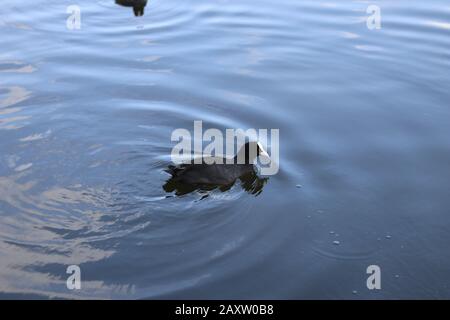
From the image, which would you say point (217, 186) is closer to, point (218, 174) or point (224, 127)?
point (218, 174)

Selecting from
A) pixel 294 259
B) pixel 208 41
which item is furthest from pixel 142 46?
pixel 294 259

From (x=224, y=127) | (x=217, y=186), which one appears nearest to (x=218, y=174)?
(x=217, y=186)

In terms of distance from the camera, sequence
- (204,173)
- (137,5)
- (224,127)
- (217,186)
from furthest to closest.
A: 1. (137,5)
2. (224,127)
3. (217,186)
4. (204,173)

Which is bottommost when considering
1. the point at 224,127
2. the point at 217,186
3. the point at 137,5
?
the point at 217,186

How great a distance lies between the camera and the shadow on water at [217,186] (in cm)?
826

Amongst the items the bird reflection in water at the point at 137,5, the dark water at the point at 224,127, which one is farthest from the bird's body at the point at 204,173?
the bird reflection in water at the point at 137,5

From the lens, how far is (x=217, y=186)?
8555 mm

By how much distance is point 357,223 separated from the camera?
773 cm

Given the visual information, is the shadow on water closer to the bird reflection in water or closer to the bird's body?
the bird's body

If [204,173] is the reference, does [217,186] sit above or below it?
below

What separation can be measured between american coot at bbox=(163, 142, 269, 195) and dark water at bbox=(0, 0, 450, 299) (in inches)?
7.9

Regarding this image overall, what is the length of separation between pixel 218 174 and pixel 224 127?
1.56 metres
